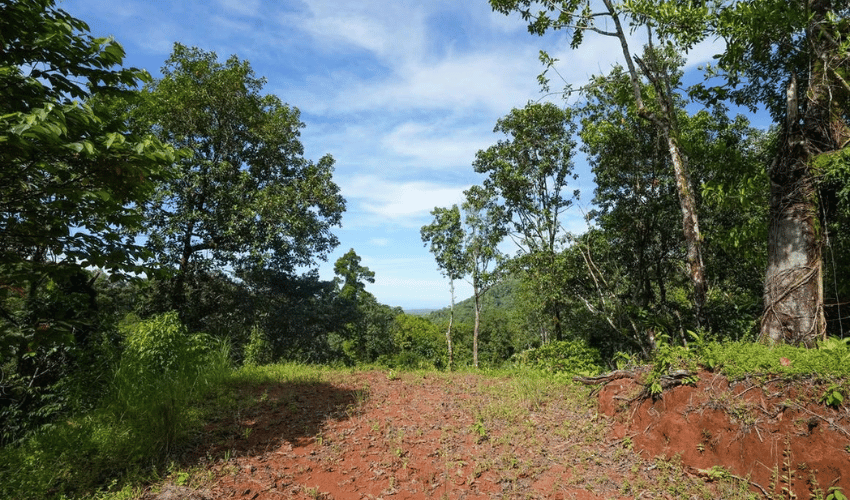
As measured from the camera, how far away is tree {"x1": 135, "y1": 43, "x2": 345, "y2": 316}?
13.9 m

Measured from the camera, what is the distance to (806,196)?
6066mm

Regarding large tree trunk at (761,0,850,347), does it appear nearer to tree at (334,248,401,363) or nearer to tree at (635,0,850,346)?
tree at (635,0,850,346)

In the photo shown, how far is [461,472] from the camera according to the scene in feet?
16.9

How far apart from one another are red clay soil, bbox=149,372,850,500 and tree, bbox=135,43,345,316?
8.70 m

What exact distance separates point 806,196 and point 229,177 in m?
16.5

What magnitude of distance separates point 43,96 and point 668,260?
595 inches

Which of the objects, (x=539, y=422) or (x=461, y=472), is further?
(x=539, y=422)

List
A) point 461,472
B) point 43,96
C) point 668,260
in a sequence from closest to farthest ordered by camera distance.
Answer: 1. point 43,96
2. point 461,472
3. point 668,260

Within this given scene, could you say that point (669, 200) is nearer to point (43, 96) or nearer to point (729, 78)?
point (729, 78)

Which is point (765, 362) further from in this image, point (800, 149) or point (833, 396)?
point (800, 149)

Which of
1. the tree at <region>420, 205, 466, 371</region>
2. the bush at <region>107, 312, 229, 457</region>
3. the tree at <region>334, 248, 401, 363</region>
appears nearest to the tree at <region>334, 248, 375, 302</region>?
the tree at <region>334, 248, 401, 363</region>

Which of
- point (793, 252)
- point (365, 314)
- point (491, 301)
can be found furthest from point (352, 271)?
point (793, 252)

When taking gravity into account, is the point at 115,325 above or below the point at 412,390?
above

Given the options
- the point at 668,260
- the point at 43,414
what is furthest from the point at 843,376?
the point at 43,414
